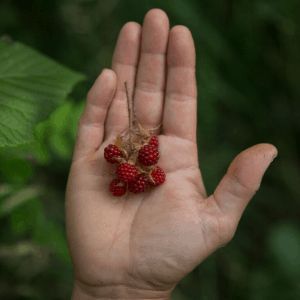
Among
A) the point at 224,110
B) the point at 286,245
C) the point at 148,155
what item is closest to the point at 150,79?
the point at 148,155

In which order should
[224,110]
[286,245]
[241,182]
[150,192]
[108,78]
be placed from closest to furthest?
[241,182], [150,192], [108,78], [286,245], [224,110]

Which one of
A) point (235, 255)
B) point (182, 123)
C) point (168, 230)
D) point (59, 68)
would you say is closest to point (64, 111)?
point (59, 68)

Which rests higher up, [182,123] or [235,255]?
[182,123]

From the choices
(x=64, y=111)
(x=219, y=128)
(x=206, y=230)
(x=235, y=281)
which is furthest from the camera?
(x=219, y=128)

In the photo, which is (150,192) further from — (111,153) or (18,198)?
(18,198)

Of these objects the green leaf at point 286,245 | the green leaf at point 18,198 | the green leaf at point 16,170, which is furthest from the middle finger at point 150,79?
the green leaf at point 286,245

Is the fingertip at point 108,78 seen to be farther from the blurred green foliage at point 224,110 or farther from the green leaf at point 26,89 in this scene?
the blurred green foliage at point 224,110

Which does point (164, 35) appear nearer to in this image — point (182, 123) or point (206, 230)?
point (182, 123)
